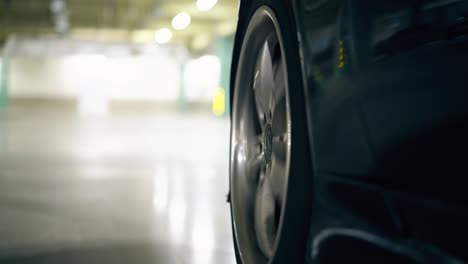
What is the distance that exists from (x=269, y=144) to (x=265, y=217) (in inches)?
10.6

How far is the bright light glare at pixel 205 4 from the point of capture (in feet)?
62.6

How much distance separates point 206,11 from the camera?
21.7 meters

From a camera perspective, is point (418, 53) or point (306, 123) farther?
point (306, 123)

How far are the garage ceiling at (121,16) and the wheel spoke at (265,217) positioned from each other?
1787cm

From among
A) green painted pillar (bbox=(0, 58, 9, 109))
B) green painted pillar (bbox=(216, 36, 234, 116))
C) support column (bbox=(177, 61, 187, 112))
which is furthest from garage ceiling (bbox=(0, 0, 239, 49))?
support column (bbox=(177, 61, 187, 112))

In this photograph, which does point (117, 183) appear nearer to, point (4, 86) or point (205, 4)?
point (205, 4)

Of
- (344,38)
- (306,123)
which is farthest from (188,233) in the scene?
(344,38)

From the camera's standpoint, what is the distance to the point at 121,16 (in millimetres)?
25141

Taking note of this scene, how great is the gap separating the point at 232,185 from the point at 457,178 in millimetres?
1379

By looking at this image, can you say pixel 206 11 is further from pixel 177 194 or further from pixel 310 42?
pixel 310 42

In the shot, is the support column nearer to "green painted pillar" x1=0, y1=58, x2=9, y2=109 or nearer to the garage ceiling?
the garage ceiling

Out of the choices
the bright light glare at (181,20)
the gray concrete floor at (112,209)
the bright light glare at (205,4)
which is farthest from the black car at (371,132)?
the bright light glare at (181,20)

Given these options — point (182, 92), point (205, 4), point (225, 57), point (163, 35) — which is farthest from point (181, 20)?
point (182, 92)

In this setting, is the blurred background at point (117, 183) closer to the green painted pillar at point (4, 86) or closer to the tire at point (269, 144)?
the tire at point (269, 144)
